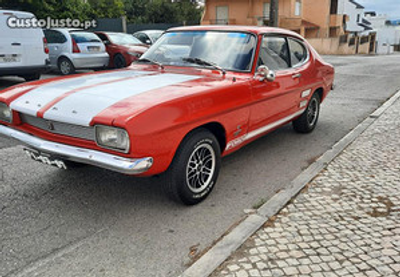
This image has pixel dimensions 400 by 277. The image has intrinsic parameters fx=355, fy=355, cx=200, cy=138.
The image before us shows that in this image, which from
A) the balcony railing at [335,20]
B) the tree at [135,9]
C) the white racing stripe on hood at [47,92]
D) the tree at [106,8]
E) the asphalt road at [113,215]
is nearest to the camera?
the asphalt road at [113,215]

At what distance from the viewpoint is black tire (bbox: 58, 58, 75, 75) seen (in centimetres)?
1172

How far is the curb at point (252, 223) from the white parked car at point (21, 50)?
7.83 m

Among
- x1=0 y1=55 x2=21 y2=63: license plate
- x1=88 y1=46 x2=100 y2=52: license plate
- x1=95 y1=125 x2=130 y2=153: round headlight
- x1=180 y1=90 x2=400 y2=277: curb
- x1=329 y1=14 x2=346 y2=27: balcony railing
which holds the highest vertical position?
x1=329 y1=14 x2=346 y2=27: balcony railing

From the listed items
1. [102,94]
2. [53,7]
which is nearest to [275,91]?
[102,94]

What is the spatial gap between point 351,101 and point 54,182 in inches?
288

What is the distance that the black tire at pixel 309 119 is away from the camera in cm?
574

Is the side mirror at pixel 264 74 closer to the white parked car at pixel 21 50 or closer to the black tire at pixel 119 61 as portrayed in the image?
the white parked car at pixel 21 50

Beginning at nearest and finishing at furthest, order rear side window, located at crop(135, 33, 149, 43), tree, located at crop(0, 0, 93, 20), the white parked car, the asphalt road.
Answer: the asphalt road
the white parked car
rear side window, located at crop(135, 33, 149, 43)
tree, located at crop(0, 0, 93, 20)

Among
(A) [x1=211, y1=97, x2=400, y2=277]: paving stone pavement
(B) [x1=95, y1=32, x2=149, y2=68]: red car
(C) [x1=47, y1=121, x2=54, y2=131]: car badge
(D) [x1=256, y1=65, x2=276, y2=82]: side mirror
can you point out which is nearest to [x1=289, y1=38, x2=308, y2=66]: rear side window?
(D) [x1=256, y1=65, x2=276, y2=82]: side mirror

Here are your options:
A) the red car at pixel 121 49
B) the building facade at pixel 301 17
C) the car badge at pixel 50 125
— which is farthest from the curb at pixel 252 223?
the building facade at pixel 301 17

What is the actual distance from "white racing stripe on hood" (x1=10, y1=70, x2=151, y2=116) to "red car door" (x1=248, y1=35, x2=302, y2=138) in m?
1.59

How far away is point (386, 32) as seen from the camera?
68688 millimetres

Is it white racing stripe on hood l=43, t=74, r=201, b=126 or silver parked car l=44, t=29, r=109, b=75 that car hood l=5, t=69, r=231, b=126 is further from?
silver parked car l=44, t=29, r=109, b=75

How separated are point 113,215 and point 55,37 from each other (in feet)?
34.2
